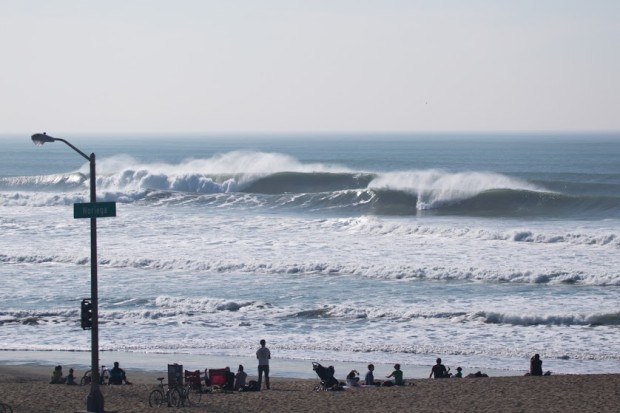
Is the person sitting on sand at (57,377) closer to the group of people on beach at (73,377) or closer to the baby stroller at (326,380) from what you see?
the group of people on beach at (73,377)

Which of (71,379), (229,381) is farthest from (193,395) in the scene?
(71,379)

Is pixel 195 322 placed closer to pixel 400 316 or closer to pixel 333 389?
pixel 400 316

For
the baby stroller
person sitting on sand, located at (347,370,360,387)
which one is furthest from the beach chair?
person sitting on sand, located at (347,370,360,387)

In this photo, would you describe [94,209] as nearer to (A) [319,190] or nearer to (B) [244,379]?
(B) [244,379]

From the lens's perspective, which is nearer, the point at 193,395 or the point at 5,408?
the point at 5,408

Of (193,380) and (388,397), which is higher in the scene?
(193,380)

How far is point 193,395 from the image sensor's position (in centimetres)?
1703

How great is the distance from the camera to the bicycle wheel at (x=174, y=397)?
16.1 m

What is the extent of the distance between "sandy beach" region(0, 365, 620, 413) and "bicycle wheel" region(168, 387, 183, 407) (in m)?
0.20

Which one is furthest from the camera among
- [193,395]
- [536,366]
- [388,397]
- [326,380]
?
[536,366]

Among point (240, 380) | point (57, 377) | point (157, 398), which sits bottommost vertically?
point (57, 377)

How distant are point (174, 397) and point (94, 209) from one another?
3.34 meters

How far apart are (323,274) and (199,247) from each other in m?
7.69

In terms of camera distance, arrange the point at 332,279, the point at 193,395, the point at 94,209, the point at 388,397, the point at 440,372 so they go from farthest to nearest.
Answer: the point at 332,279
the point at 440,372
the point at 193,395
the point at 388,397
the point at 94,209
